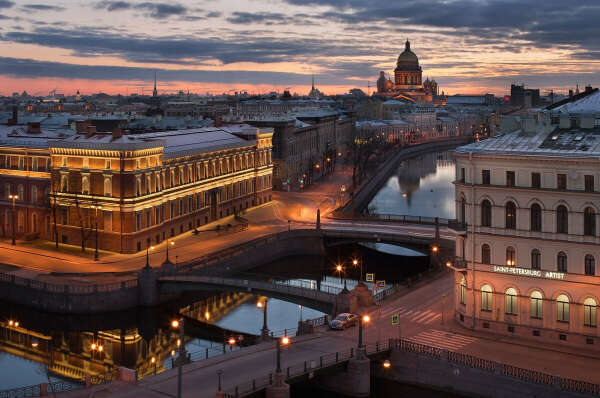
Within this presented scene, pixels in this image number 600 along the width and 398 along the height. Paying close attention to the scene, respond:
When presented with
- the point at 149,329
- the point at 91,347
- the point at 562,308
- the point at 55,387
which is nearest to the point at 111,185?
the point at 149,329

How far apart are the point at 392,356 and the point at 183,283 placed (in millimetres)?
22782

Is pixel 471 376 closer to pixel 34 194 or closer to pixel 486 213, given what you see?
pixel 486 213

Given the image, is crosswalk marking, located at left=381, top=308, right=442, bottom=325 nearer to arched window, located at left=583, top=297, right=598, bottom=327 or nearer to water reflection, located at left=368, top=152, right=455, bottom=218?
arched window, located at left=583, top=297, right=598, bottom=327

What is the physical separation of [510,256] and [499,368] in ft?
26.6

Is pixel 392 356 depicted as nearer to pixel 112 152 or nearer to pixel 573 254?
pixel 573 254

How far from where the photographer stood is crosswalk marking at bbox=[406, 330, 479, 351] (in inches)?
1897

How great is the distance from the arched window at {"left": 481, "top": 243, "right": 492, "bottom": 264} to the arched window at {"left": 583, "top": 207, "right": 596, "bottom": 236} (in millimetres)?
5493

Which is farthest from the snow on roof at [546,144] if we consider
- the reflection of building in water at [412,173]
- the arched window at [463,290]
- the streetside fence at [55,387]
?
the reflection of building in water at [412,173]

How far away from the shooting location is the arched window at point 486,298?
165 ft

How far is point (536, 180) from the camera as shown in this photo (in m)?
48.7

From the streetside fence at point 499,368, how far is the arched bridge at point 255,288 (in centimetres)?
991

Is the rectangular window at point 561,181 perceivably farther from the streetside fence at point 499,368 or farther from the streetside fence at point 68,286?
the streetside fence at point 68,286

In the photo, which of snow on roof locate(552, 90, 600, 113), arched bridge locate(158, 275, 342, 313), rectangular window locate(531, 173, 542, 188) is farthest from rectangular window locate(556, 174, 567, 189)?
A: arched bridge locate(158, 275, 342, 313)

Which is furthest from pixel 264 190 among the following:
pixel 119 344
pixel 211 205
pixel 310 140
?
pixel 119 344
